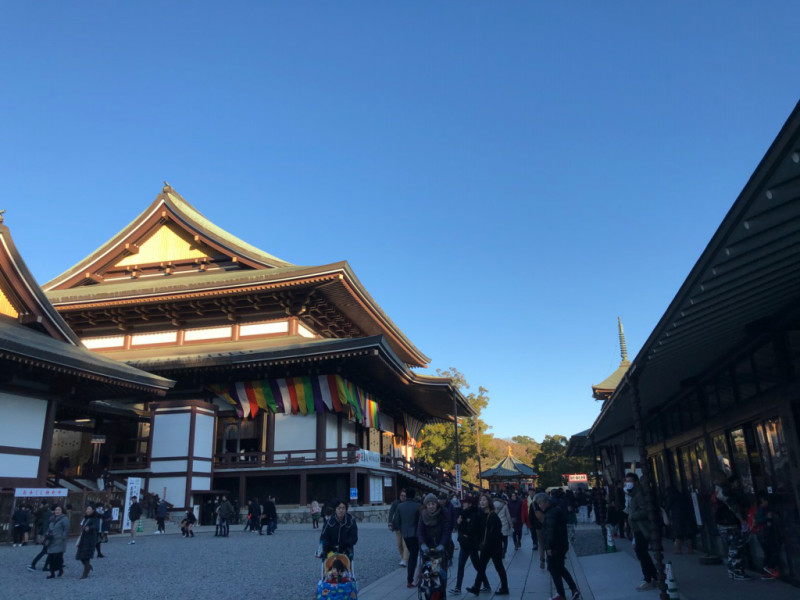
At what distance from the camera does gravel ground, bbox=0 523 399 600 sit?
30.8ft

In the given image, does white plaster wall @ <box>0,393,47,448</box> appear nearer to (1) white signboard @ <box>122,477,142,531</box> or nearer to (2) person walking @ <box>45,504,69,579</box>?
(1) white signboard @ <box>122,477,142,531</box>

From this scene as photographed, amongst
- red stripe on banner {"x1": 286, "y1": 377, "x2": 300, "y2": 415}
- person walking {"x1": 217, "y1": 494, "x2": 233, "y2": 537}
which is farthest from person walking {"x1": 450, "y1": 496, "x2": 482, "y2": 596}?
red stripe on banner {"x1": 286, "y1": 377, "x2": 300, "y2": 415}

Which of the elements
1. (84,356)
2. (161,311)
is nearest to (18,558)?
(84,356)

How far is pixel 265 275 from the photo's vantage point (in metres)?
27.2

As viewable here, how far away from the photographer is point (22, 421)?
1750cm

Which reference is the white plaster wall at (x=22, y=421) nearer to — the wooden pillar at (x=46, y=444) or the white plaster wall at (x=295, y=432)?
the wooden pillar at (x=46, y=444)

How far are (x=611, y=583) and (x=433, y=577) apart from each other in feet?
13.0

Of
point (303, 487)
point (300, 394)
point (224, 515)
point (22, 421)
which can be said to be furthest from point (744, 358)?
point (300, 394)

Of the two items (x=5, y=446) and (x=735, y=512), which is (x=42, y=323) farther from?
(x=735, y=512)

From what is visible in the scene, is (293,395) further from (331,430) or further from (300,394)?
(331,430)

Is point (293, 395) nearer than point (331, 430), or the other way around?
point (293, 395)

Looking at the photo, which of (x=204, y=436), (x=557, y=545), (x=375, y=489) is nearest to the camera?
(x=557, y=545)

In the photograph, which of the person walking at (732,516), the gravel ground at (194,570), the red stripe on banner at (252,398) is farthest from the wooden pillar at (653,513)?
the red stripe on banner at (252,398)

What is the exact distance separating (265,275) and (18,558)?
15530mm
